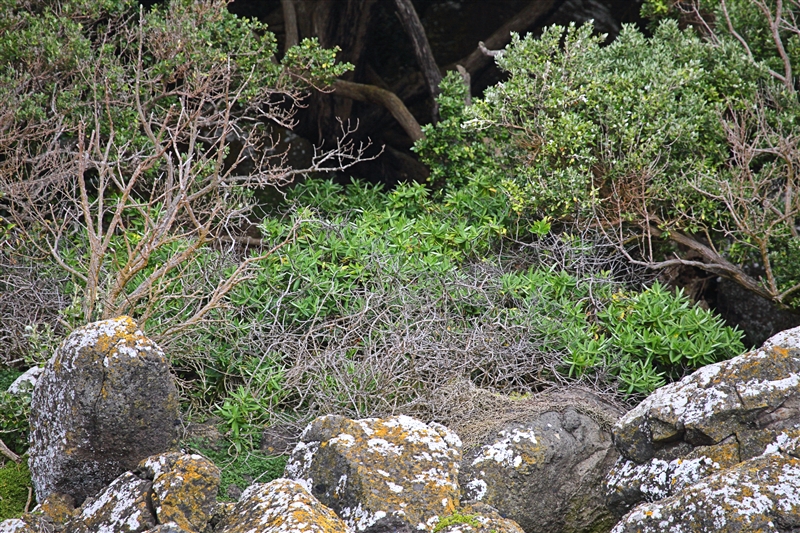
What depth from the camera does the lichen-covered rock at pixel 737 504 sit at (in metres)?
2.99

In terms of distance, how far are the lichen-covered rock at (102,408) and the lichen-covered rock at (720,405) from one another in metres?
2.33

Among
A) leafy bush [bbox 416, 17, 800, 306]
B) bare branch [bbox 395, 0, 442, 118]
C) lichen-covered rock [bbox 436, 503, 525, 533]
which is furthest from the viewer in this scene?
bare branch [bbox 395, 0, 442, 118]

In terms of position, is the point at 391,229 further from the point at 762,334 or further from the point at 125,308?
the point at 762,334

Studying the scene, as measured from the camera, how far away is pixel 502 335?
5387 millimetres

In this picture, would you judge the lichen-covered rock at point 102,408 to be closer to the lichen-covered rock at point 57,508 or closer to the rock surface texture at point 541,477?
the lichen-covered rock at point 57,508

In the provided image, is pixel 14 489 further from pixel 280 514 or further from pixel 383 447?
pixel 383 447

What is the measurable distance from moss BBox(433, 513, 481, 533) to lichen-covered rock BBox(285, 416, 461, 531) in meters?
0.05

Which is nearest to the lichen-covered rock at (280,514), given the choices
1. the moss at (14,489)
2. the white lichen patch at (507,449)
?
the white lichen patch at (507,449)

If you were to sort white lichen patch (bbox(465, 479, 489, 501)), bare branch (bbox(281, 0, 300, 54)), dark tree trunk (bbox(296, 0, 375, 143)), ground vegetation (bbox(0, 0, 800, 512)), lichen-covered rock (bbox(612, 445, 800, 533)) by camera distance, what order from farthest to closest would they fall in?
dark tree trunk (bbox(296, 0, 375, 143)) → bare branch (bbox(281, 0, 300, 54)) → ground vegetation (bbox(0, 0, 800, 512)) → white lichen patch (bbox(465, 479, 489, 501)) → lichen-covered rock (bbox(612, 445, 800, 533))

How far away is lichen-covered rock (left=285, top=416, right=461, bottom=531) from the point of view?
369 cm

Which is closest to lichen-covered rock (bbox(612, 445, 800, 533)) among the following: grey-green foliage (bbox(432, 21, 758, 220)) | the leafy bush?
the leafy bush

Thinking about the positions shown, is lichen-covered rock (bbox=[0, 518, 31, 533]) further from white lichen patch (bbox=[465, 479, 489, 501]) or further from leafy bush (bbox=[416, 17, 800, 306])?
leafy bush (bbox=[416, 17, 800, 306])

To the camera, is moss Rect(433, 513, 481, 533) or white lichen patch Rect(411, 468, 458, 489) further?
white lichen patch Rect(411, 468, 458, 489)

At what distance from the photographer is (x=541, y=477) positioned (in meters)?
4.30
